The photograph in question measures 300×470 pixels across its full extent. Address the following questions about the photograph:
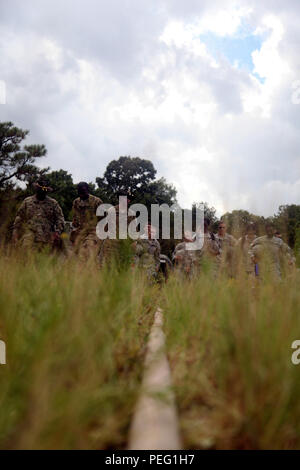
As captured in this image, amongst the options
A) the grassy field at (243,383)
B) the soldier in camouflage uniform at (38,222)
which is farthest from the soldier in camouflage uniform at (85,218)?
the grassy field at (243,383)

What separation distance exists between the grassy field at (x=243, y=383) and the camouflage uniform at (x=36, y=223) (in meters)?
6.06

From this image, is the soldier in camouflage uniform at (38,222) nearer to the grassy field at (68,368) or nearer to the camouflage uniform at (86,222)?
the camouflage uniform at (86,222)

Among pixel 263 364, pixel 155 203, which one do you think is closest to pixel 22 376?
pixel 263 364

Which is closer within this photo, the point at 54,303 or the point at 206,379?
the point at 206,379

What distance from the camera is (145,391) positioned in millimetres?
2184

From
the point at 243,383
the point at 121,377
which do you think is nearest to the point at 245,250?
the point at 121,377

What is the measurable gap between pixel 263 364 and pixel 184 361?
0.94 m

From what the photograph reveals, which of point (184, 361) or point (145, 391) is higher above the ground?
point (184, 361)

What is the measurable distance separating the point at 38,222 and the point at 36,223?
44 millimetres

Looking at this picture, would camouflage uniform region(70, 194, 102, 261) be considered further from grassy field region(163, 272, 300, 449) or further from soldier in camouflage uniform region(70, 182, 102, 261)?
grassy field region(163, 272, 300, 449)

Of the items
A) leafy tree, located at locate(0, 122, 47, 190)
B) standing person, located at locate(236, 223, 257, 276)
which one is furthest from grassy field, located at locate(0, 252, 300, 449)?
leafy tree, located at locate(0, 122, 47, 190)
